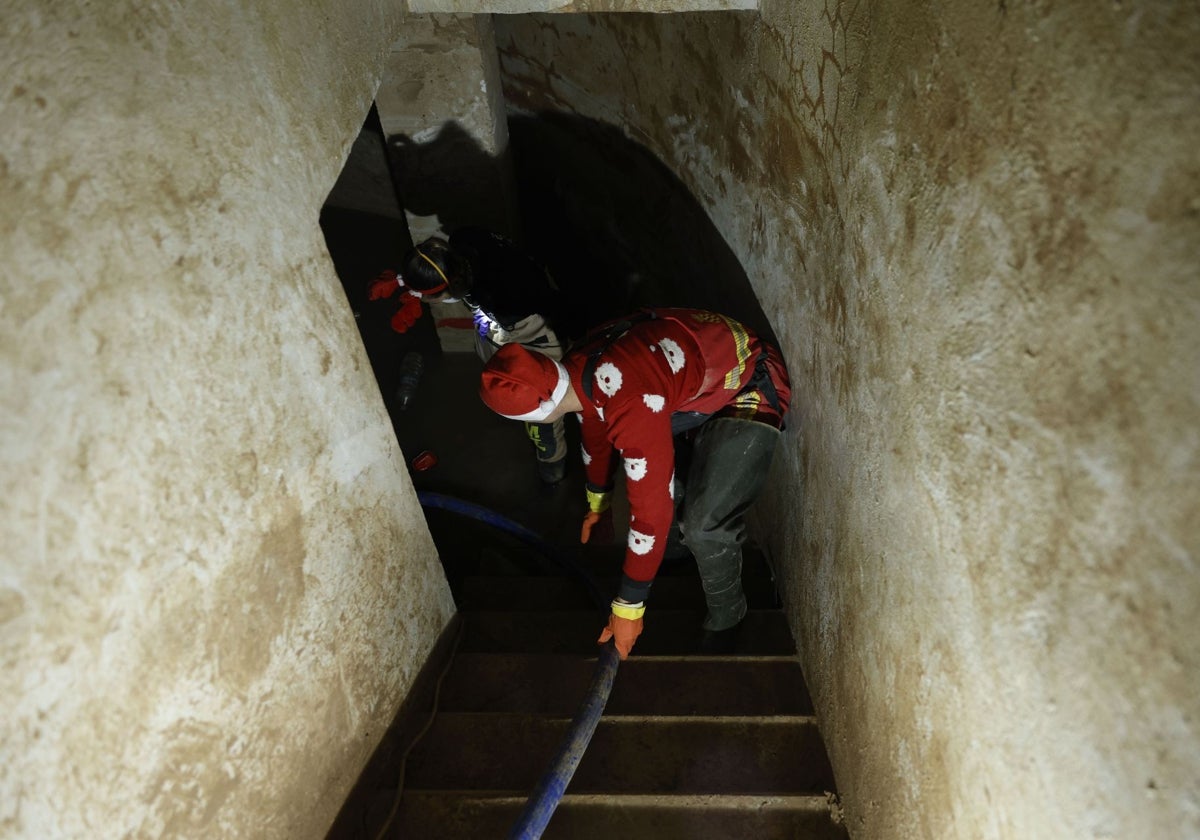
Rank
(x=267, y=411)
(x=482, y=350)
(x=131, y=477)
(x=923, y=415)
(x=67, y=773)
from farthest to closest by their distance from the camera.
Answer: (x=482, y=350)
(x=267, y=411)
(x=923, y=415)
(x=131, y=477)
(x=67, y=773)

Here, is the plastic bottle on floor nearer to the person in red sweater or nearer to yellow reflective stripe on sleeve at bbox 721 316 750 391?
the person in red sweater

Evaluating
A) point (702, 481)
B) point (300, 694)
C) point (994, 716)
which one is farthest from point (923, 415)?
point (300, 694)

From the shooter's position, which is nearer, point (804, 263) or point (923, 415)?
point (923, 415)

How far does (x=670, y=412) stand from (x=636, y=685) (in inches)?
44.1

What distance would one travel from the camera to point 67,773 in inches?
45.8

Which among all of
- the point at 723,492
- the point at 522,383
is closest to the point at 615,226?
the point at 723,492

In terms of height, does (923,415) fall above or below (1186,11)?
below

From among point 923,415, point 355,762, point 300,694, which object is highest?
point 923,415

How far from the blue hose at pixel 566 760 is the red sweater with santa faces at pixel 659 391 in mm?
375

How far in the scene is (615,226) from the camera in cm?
548

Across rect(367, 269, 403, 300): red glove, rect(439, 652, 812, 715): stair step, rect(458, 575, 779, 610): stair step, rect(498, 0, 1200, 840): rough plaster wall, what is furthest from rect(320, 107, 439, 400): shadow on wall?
rect(498, 0, 1200, 840): rough plaster wall

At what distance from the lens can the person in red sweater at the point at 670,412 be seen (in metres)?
2.46

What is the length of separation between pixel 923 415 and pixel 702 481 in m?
1.35

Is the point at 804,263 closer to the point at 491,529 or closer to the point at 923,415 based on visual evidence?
the point at 923,415
